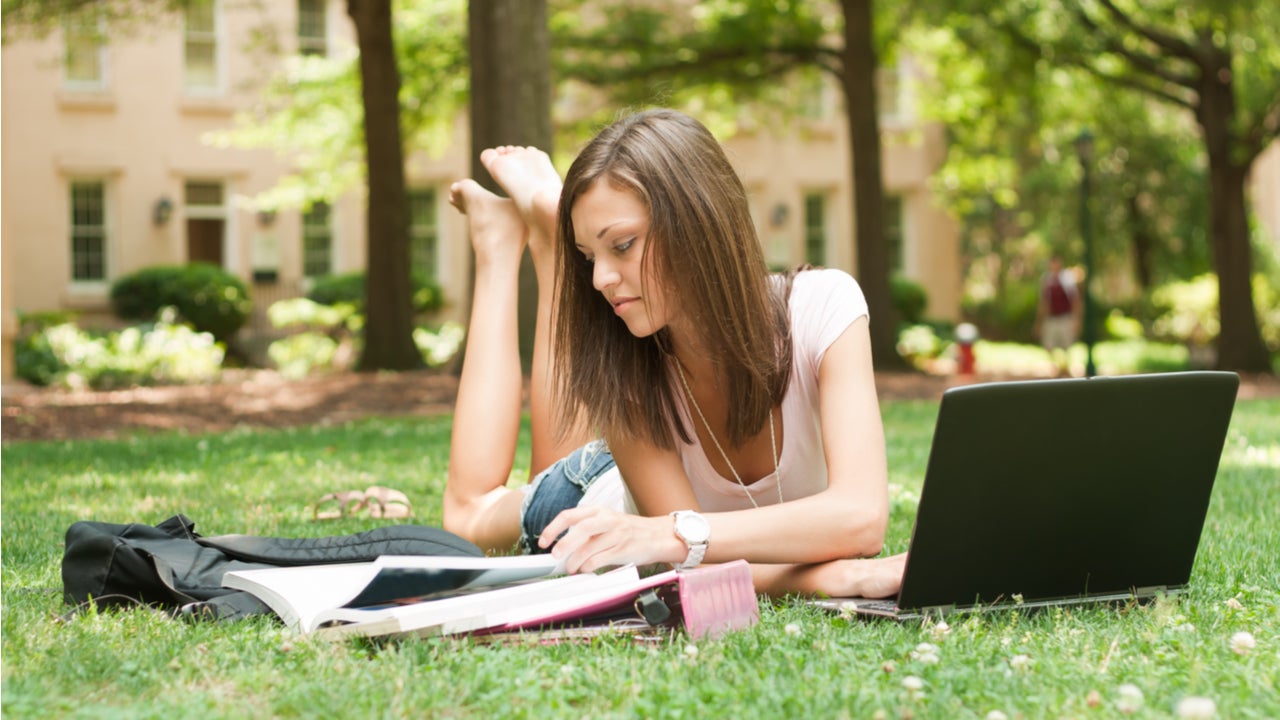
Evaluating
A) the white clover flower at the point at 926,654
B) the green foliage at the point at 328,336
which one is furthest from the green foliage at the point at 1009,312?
the white clover flower at the point at 926,654

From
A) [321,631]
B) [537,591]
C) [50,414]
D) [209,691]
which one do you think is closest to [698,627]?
[537,591]

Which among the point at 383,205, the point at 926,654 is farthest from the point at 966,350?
the point at 926,654

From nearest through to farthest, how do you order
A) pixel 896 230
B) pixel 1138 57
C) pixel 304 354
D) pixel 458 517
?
1. pixel 458 517
2. pixel 1138 57
3. pixel 304 354
4. pixel 896 230

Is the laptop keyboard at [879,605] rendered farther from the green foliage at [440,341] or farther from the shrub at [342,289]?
the shrub at [342,289]

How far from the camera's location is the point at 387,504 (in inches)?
202

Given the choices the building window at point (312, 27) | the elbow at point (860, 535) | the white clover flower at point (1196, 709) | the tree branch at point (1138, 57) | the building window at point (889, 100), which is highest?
the building window at point (312, 27)

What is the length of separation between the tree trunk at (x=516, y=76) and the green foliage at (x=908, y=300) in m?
15.8

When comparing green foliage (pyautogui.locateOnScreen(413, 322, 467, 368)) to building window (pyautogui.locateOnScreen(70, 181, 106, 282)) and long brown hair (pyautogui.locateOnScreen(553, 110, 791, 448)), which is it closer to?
building window (pyautogui.locateOnScreen(70, 181, 106, 282))

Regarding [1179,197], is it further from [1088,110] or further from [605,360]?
[605,360]

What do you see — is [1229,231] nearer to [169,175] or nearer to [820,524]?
[169,175]

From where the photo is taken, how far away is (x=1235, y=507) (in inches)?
200

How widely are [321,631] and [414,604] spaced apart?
0.66 ft

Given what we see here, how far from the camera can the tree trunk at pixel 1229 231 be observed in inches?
695

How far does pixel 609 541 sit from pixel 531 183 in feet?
5.67
